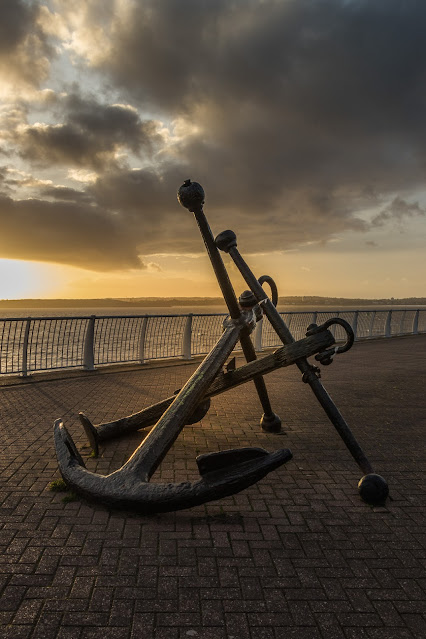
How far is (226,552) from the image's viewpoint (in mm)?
2707

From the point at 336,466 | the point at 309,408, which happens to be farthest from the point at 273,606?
the point at 309,408

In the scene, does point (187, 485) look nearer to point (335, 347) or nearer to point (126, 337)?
point (335, 347)

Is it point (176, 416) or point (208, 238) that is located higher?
point (208, 238)

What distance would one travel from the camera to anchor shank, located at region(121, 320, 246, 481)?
297 centimetres

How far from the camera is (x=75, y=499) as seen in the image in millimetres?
3363

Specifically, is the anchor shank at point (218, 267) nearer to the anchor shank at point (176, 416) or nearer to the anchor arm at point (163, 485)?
the anchor shank at point (176, 416)

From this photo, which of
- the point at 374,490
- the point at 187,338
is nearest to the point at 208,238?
the point at 374,490

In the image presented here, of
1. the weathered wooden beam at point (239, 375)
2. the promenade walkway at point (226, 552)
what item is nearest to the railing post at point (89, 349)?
the promenade walkway at point (226, 552)

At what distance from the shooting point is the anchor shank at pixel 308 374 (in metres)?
3.56

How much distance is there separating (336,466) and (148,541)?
2141mm

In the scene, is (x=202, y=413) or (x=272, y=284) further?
(x=272, y=284)

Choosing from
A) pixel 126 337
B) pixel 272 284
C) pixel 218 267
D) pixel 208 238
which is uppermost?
pixel 208 238

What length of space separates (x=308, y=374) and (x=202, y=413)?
1.23 metres

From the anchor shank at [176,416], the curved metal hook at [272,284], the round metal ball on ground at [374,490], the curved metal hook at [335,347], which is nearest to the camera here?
the anchor shank at [176,416]
